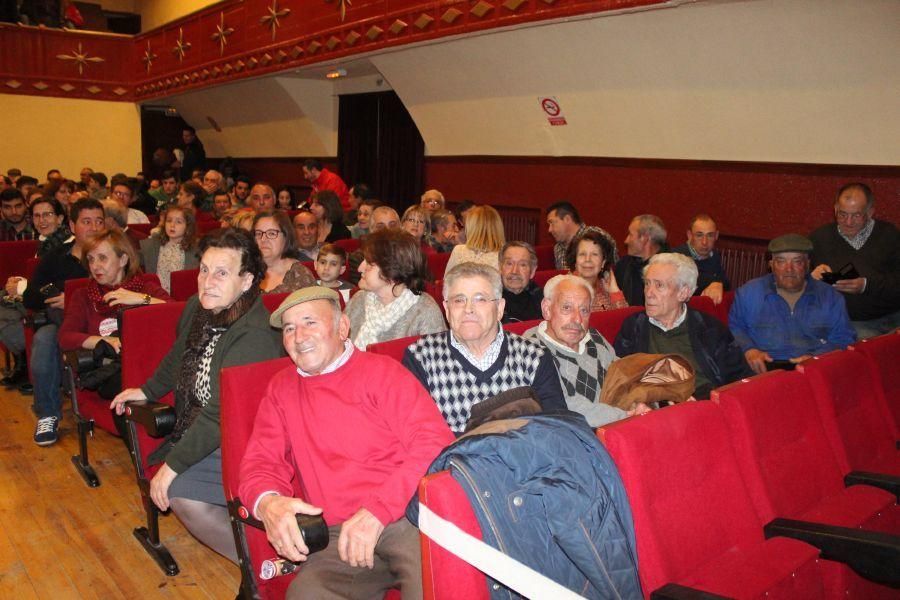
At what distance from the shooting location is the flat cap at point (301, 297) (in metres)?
2.07

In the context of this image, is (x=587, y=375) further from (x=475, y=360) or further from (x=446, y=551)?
(x=446, y=551)

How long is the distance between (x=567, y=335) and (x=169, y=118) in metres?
13.6

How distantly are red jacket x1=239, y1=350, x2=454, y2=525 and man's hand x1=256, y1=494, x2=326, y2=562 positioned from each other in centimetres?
10

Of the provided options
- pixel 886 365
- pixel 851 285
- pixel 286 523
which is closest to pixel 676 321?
pixel 886 365

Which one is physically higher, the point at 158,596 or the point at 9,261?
the point at 9,261

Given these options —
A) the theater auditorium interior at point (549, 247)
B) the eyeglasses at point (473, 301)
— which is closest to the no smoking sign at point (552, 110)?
the theater auditorium interior at point (549, 247)

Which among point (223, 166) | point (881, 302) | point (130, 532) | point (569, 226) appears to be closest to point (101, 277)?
point (130, 532)

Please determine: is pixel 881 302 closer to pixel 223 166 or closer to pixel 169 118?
pixel 223 166

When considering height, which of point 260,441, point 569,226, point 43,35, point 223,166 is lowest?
point 260,441

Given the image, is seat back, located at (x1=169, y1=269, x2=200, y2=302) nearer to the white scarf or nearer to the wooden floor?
the wooden floor

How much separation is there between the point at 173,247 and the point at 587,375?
3370 mm

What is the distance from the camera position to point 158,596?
2572 mm

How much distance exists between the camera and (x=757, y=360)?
3.59m

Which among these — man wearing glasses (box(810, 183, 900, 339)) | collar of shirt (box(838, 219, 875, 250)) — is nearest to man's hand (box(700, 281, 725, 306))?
man wearing glasses (box(810, 183, 900, 339))
